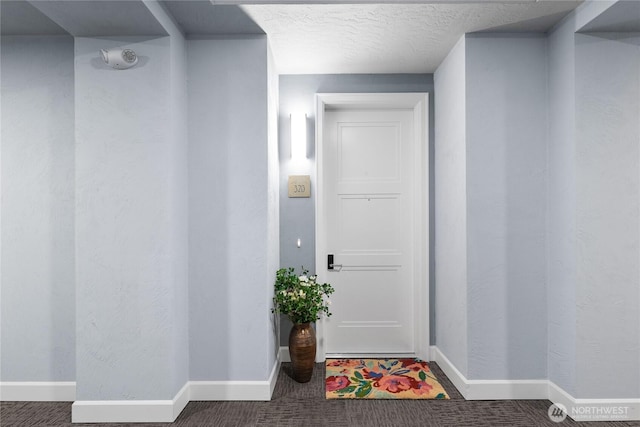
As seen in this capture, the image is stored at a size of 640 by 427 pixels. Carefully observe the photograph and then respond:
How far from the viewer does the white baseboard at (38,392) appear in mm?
2889

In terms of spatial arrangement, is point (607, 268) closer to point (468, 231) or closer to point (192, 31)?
point (468, 231)

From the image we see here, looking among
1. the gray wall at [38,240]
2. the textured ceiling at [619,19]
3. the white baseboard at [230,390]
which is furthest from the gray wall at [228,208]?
the textured ceiling at [619,19]

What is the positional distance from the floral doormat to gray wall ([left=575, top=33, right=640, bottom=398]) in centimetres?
101

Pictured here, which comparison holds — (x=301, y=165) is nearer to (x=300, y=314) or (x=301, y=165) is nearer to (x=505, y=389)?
(x=300, y=314)

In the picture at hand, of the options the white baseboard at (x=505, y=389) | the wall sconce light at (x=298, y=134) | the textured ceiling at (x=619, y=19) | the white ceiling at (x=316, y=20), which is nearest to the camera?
the textured ceiling at (x=619, y=19)

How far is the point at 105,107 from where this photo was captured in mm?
2592

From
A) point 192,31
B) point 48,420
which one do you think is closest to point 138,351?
point 48,420

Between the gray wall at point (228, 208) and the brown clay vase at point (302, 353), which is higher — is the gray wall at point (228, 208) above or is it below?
above

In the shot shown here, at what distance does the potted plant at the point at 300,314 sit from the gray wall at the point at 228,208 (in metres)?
0.33

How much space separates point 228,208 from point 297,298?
88 centimetres

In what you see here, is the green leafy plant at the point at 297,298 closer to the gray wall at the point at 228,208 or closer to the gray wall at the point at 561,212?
the gray wall at the point at 228,208

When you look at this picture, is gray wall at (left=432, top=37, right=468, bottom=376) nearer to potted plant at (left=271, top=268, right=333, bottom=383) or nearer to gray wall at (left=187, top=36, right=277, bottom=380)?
potted plant at (left=271, top=268, right=333, bottom=383)

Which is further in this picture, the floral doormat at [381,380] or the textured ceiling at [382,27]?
the floral doormat at [381,380]

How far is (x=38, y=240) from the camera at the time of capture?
291 cm
